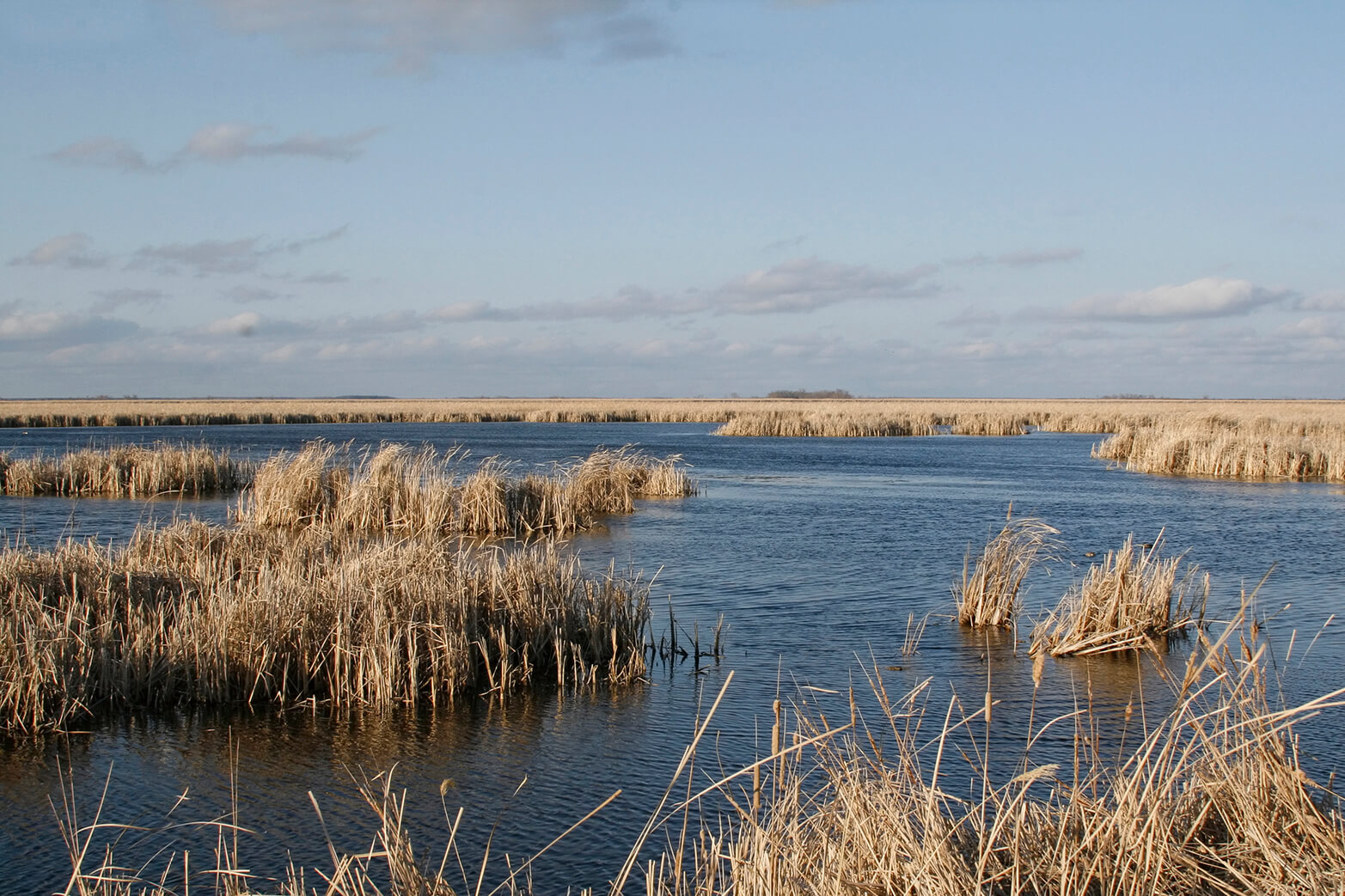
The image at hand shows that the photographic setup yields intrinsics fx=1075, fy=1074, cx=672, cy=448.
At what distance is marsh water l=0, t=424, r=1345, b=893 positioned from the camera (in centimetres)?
576

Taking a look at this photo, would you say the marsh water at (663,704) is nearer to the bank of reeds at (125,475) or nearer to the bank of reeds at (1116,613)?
the bank of reeds at (1116,613)

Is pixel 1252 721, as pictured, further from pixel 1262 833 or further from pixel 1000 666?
pixel 1000 666

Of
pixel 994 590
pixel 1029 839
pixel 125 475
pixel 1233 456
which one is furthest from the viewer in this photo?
pixel 1233 456

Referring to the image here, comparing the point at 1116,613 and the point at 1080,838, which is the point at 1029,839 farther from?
the point at 1116,613

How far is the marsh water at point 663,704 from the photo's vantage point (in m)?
5.76

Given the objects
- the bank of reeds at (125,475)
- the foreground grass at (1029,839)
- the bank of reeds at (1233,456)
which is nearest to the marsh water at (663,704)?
the foreground grass at (1029,839)

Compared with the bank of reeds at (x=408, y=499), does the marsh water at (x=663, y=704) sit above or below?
below

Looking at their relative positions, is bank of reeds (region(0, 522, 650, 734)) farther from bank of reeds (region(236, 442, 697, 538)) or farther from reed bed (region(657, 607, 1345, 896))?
bank of reeds (region(236, 442, 697, 538))

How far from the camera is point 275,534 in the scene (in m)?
13.4

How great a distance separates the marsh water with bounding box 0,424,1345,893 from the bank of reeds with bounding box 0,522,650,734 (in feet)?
1.00

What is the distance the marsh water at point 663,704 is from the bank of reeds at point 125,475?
2.35 m

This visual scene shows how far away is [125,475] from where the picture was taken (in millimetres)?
23422

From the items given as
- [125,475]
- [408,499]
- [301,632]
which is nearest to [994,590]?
[301,632]

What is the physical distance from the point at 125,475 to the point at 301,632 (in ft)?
58.6
